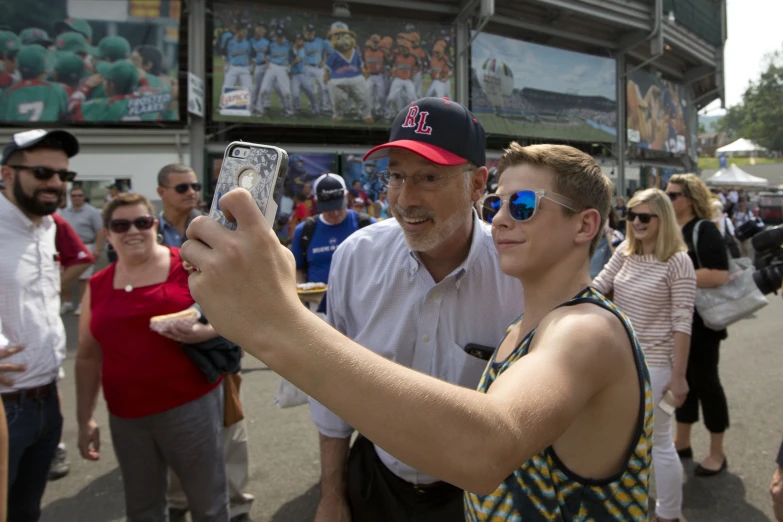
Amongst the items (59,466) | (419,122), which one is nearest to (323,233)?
(59,466)

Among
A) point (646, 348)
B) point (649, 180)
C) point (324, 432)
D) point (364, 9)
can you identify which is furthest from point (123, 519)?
point (649, 180)

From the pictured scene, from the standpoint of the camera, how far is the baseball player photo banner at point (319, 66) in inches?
607

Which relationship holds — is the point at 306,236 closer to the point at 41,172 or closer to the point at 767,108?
the point at 41,172

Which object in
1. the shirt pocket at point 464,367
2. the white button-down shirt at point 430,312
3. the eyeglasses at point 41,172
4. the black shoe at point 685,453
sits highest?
the eyeglasses at point 41,172

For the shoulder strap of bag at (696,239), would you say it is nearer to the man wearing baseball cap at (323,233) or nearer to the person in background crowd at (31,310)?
the man wearing baseball cap at (323,233)

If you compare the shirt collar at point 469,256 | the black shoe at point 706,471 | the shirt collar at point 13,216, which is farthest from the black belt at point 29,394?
the black shoe at point 706,471

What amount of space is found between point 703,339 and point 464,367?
3030 millimetres

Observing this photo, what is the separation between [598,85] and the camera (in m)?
22.3

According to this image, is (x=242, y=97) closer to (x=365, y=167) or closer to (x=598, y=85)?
(x=365, y=167)

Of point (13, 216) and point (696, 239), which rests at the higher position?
point (13, 216)

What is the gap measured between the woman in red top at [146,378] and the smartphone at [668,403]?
8.70ft

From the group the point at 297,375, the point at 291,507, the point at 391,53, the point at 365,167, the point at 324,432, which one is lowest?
the point at 291,507

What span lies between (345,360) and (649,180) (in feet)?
89.3

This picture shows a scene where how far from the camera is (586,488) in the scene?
124 cm
